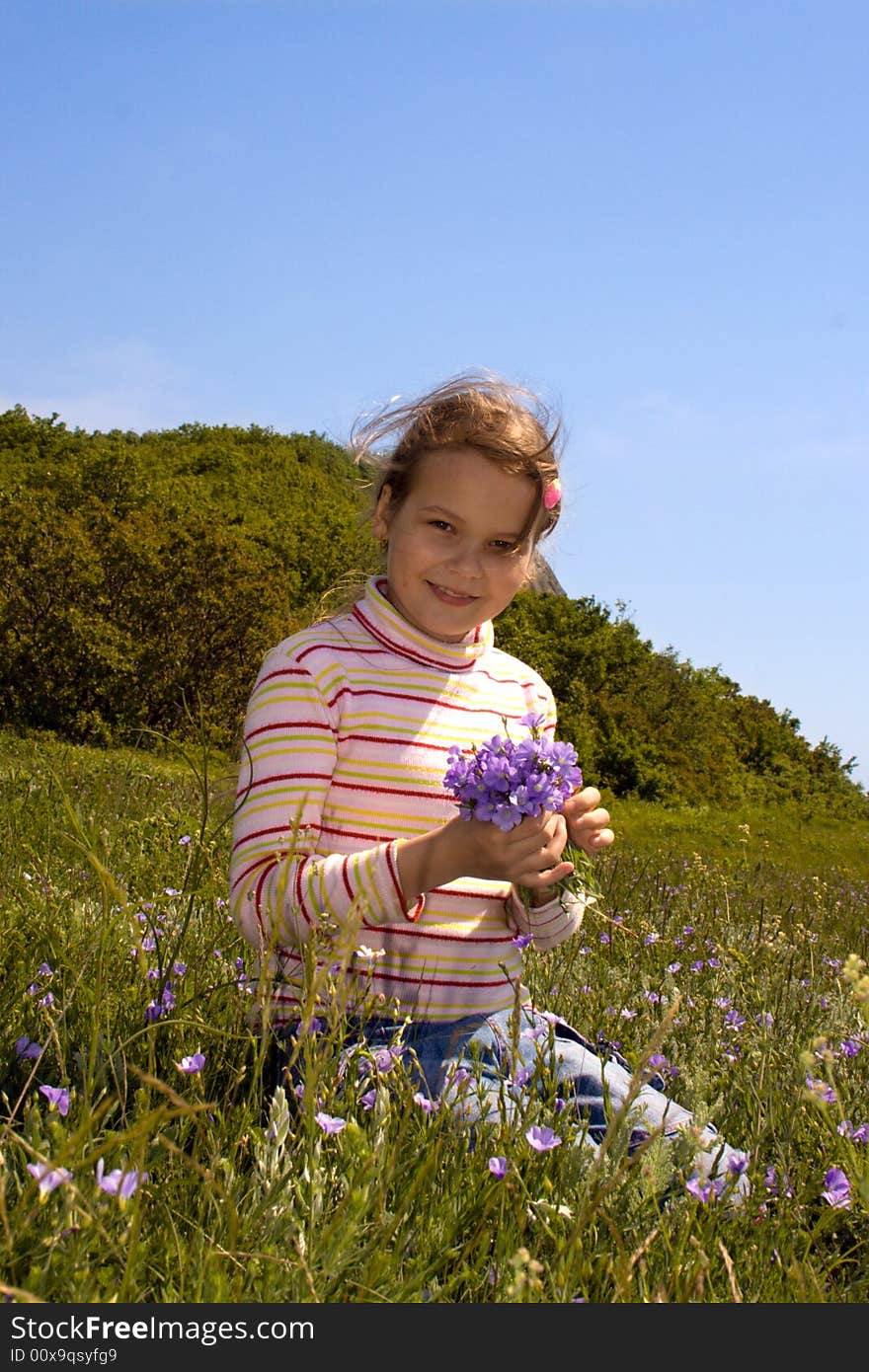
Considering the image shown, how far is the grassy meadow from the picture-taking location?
1566 millimetres

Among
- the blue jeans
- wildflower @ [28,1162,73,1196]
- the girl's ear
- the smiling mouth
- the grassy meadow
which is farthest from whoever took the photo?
the girl's ear

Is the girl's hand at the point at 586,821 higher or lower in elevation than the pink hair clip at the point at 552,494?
lower

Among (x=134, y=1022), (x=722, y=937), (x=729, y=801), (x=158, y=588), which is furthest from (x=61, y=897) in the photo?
(x=729, y=801)

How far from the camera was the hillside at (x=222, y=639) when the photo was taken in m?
16.4

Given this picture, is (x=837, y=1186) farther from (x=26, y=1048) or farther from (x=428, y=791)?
(x=26, y=1048)

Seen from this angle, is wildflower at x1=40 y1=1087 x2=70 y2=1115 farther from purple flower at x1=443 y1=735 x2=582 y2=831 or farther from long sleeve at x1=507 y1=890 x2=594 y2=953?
long sleeve at x1=507 y1=890 x2=594 y2=953

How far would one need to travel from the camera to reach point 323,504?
108 ft

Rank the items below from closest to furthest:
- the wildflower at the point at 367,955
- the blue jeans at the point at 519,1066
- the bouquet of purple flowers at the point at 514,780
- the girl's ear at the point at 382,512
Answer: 1. the bouquet of purple flowers at the point at 514,780
2. the wildflower at the point at 367,955
3. the blue jeans at the point at 519,1066
4. the girl's ear at the point at 382,512

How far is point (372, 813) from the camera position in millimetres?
2777

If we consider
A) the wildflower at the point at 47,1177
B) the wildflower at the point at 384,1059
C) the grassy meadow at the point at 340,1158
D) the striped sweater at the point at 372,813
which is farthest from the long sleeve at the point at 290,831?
the wildflower at the point at 47,1177

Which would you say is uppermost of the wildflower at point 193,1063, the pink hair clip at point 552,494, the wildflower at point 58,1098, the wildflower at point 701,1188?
the pink hair clip at point 552,494

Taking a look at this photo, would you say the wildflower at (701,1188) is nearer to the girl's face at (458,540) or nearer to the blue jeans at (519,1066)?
the blue jeans at (519,1066)

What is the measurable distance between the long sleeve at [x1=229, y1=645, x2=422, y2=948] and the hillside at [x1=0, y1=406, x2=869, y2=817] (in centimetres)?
634

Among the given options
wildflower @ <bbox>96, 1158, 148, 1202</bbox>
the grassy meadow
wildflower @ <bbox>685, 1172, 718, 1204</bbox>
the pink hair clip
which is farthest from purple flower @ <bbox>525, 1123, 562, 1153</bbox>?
the pink hair clip
